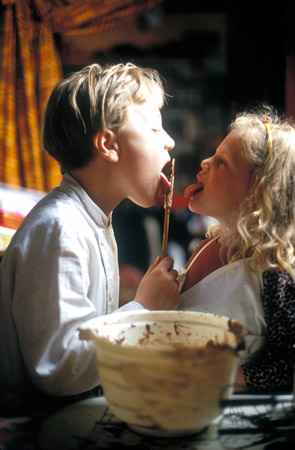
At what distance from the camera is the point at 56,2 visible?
96 centimetres

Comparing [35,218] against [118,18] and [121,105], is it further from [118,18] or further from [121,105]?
[118,18]

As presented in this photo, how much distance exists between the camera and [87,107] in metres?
0.76

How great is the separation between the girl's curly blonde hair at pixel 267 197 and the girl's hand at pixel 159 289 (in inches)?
5.0

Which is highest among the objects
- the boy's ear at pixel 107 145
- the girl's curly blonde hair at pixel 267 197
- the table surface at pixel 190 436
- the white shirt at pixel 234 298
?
the boy's ear at pixel 107 145

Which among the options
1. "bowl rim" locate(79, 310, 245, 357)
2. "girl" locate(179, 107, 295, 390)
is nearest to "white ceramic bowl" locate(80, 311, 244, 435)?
"bowl rim" locate(79, 310, 245, 357)

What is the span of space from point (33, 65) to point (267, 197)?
2.07ft

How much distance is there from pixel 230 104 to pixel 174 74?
14 cm

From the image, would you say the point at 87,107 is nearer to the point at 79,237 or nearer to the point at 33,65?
the point at 79,237

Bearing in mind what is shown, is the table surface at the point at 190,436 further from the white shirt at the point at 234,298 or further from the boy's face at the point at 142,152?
the boy's face at the point at 142,152

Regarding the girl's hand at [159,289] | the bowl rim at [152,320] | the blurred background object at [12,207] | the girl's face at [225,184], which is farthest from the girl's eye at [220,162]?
the blurred background object at [12,207]

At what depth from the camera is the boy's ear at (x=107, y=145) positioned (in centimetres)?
76

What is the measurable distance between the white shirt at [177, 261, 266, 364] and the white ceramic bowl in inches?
5.6

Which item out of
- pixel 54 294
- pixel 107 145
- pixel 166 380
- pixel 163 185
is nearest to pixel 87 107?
pixel 107 145

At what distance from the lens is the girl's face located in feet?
2.65
